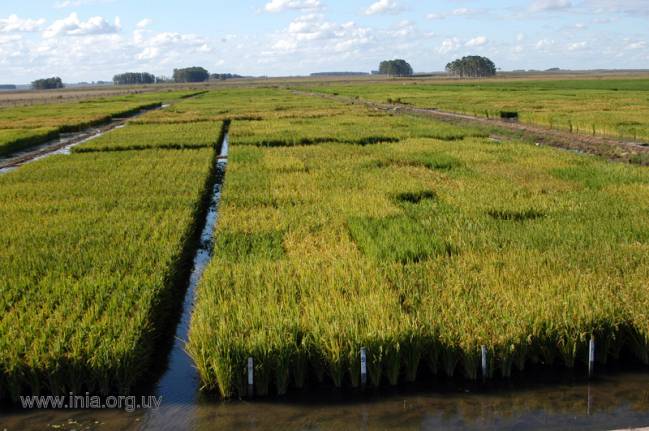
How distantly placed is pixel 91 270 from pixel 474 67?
157537 millimetres

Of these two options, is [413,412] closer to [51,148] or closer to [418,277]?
[418,277]

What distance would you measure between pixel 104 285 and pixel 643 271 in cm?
568

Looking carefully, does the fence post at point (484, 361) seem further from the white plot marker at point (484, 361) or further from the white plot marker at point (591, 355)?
the white plot marker at point (591, 355)

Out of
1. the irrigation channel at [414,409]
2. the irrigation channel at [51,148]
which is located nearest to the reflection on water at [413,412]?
the irrigation channel at [414,409]

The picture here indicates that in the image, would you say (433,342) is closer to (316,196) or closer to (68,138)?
(316,196)

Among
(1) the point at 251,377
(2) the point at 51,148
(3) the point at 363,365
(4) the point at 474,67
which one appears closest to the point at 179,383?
(1) the point at 251,377

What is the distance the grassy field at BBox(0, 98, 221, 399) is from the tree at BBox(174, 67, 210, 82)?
172 metres

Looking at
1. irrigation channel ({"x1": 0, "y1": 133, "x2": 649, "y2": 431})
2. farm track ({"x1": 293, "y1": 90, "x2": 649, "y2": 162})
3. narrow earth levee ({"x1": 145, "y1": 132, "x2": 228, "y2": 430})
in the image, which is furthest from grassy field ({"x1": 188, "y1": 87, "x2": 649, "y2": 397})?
farm track ({"x1": 293, "y1": 90, "x2": 649, "y2": 162})

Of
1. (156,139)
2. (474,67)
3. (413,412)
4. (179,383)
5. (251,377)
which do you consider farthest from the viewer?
(474,67)

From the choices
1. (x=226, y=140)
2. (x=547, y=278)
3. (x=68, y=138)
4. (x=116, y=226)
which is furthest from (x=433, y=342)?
(x=68, y=138)

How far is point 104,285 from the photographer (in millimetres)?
6102

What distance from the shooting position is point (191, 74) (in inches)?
7003

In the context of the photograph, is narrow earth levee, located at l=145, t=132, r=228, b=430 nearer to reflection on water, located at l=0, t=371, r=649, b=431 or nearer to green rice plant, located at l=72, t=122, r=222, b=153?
reflection on water, located at l=0, t=371, r=649, b=431

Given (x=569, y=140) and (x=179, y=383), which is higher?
(x=569, y=140)
